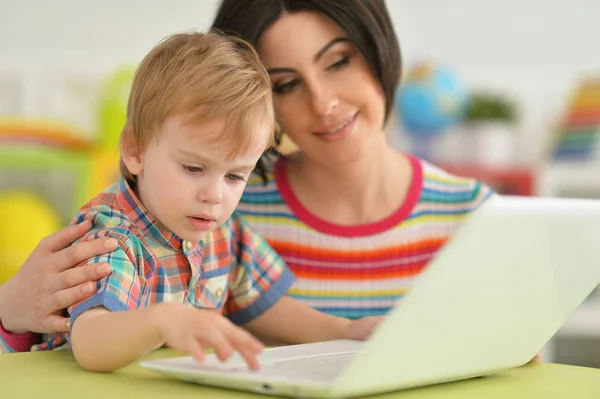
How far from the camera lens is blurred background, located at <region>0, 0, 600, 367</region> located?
298cm

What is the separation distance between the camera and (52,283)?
971 millimetres

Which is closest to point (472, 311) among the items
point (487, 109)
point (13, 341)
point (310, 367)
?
point (310, 367)

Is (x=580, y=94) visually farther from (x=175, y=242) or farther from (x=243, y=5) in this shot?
(x=175, y=242)

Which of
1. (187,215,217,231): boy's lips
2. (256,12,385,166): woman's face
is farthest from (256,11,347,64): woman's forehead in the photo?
(187,215,217,231): boy's lips

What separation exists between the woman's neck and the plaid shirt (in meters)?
0.27

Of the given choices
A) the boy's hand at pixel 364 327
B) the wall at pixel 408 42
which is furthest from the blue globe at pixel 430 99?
the boy's hand at pixel 364 327

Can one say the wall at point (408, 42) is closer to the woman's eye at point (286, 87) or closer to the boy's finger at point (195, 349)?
the woman's eye at point (286, 87)

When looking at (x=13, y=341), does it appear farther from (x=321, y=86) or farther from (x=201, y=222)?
(x=321, y=86)

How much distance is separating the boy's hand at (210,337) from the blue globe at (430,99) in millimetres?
2440

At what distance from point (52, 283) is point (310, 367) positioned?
351mm

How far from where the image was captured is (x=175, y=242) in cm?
103

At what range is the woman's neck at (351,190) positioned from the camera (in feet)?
4.79

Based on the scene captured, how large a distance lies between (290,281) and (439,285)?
60 centimetres

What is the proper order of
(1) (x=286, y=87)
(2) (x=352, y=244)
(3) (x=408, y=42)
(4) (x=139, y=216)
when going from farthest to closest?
1. (3) (x=408, y=42)
2. (2) (x=352, y=244)
3. (1) (x=286, y=87)
4. (4) (x=139, y=216)
